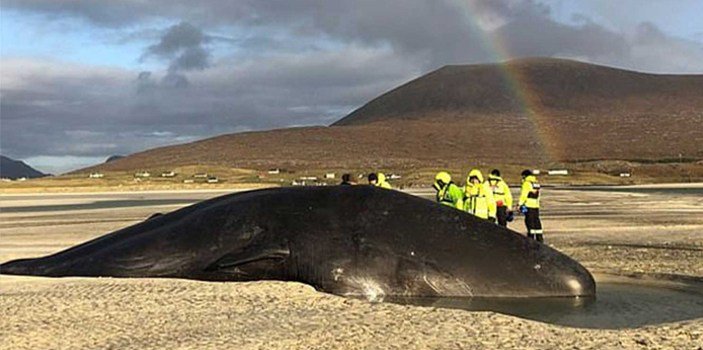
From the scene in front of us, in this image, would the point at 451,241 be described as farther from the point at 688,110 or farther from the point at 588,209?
the point at 688,110

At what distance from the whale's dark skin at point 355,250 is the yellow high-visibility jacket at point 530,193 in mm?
6017

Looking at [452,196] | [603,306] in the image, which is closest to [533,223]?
[452,196]

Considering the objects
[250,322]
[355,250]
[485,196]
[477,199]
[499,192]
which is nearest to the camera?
[250,322]

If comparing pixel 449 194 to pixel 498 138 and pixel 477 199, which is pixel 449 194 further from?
pixel 498 138

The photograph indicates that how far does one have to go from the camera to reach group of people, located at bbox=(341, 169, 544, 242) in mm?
15828

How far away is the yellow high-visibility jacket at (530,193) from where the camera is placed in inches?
663

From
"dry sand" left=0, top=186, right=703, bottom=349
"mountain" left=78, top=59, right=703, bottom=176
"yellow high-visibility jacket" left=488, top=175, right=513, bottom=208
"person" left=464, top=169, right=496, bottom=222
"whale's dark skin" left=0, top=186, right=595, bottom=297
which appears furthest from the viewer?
"mountain" left=78, top=59, right=703, bottom=176

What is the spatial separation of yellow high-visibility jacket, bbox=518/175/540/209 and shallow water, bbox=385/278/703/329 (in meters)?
5.57

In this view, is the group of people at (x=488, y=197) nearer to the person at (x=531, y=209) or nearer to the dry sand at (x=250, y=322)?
the person at (x=531, y=209)

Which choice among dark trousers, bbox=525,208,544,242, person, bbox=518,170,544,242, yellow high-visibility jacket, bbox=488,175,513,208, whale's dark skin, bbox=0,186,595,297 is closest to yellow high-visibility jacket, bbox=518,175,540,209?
person, bbox=518,170,544,242

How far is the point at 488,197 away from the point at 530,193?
1.44 m

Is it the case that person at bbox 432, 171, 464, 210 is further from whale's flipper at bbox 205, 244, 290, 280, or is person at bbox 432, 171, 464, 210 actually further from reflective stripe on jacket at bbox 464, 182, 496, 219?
whale's flipper at bbox 205, 244, 290, 280

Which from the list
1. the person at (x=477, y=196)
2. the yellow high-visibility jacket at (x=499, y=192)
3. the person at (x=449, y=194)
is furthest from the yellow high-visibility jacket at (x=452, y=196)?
the yellow high-visibility jacket at (x=499, y=192)

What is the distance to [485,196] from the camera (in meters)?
16.0
